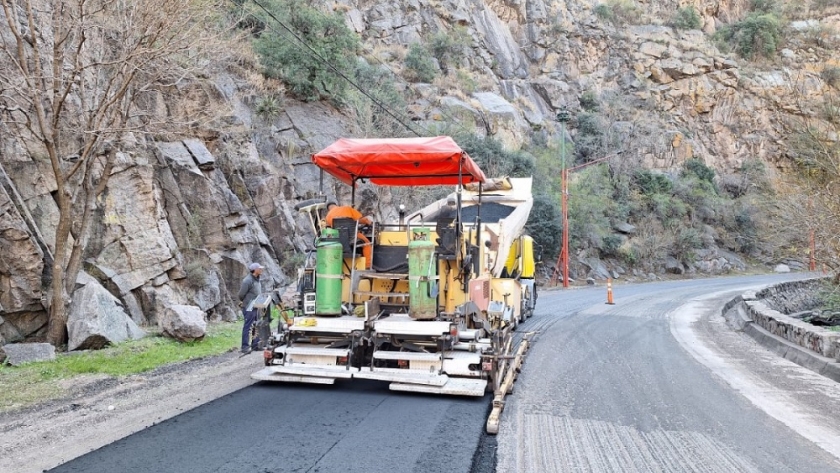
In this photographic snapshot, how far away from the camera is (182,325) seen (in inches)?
374

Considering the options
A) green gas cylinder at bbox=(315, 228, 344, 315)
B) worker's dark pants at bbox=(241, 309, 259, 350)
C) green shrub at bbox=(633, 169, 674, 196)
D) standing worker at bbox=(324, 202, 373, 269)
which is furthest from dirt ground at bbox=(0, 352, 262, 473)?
green shrub at bbox=(633, 169, 674, 196)

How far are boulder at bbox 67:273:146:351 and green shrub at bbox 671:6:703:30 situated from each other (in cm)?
5910

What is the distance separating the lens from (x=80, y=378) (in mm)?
7027

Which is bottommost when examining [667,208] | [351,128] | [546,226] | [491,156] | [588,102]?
[546,226]

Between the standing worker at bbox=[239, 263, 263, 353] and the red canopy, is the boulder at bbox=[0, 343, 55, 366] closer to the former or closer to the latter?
the standing worker at bbox=[239, 263, 263, 353]

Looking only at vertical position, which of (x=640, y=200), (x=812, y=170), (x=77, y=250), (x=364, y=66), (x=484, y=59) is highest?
(x=484, y=59)

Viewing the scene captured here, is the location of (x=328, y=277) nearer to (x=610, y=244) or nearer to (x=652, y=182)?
(x=610, y=244)

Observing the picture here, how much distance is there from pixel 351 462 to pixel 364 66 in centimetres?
2528

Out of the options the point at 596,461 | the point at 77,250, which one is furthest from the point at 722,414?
the point at 77,250

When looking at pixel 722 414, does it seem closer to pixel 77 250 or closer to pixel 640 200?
pixel 77 250

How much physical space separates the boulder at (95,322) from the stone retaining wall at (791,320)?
36.1ft

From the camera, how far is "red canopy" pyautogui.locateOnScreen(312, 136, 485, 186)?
7176 mm

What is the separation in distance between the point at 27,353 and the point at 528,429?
23.4 ft

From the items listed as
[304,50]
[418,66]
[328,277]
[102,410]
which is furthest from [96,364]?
[418,66]
